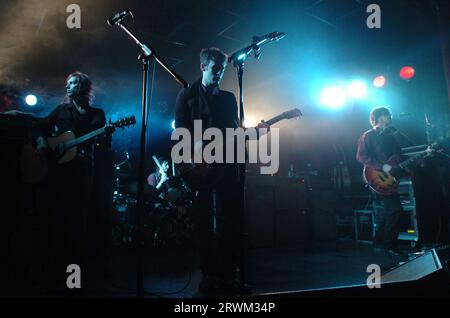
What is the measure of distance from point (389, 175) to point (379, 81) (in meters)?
3.71

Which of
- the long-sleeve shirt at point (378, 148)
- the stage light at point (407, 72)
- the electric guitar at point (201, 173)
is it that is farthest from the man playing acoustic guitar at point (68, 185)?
the stage light at point (407, 72)

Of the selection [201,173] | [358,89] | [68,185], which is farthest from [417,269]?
[358,89]

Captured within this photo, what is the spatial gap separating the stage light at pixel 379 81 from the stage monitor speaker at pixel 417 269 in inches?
225

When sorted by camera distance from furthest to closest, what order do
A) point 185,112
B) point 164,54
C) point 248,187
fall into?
point 164,54 < point 248,187 < point 185,112

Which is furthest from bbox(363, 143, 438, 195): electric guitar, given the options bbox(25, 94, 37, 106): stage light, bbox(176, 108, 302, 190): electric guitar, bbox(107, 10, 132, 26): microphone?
bbox(25, 94, 37, 106): stage light

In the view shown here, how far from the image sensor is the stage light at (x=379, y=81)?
720cm

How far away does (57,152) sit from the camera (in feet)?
10.4

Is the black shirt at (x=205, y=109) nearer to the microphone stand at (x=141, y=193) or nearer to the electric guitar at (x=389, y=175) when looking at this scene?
the microphone stand at (x=141, y=193)

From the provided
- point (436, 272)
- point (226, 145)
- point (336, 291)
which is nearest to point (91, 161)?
point (226, 145)

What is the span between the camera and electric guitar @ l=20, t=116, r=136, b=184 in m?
3.16

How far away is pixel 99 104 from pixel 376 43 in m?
7.85

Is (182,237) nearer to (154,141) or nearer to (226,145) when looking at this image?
(226,145)

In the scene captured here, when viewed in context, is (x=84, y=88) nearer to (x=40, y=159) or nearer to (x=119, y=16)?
(x=40, y=159)
